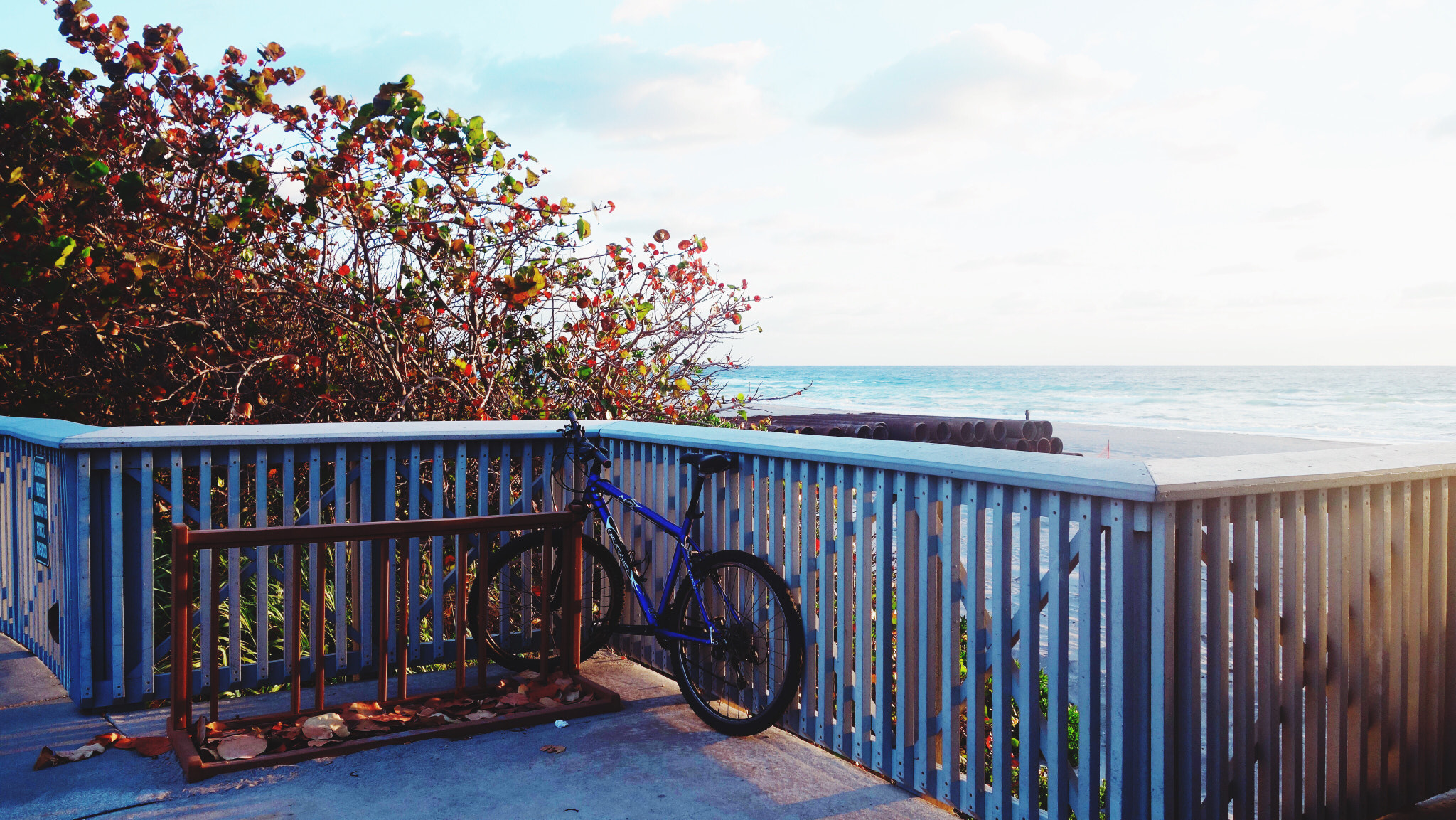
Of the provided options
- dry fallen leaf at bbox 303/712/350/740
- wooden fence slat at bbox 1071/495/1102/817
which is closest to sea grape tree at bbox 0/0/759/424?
dry fallen leaf at bbox 303/712/350/740

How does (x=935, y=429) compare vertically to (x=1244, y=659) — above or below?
above

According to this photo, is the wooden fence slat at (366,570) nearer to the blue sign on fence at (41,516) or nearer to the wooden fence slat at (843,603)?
the blue sign on fence at (41,516)

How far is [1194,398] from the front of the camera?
44938 mm

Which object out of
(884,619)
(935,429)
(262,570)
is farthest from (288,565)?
(935,429)

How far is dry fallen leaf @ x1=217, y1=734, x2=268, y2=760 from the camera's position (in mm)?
3328

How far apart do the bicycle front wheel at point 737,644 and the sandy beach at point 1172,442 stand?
18.5m

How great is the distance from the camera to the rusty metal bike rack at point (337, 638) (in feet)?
10.9

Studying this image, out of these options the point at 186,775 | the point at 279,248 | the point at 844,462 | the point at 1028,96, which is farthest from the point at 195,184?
the point at 1028,96

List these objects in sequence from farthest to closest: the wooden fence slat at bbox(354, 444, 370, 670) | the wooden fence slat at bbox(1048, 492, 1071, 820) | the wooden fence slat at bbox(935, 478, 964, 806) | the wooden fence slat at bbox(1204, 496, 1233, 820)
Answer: the wooden fence slat at bbox(354, 444, 370, 670), the wooden fence slat at bbox(935, 478, 964, 806), the wooden fence slat at bbox(1048, 492, 1071, 820), the wooden fence slat at bbox(1204, 496, 1233, 820)

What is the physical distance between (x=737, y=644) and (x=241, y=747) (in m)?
1.96

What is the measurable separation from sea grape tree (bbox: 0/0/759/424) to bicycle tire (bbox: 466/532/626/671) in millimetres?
2142

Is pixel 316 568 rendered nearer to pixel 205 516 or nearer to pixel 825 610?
pixel 205 516

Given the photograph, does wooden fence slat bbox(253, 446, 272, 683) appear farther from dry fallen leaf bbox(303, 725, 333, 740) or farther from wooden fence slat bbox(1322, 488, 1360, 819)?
wooden fence slat bbox(1322, 488, 1360, 819)

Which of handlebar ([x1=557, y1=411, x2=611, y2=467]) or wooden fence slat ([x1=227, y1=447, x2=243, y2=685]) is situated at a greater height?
handlebar ([x1=557, y1=411, x2=611, y2=467])
